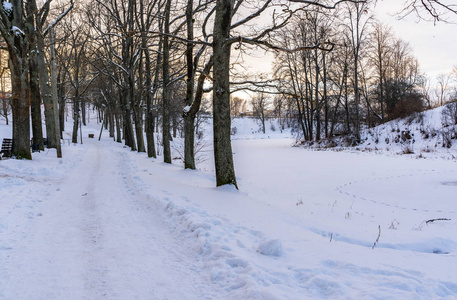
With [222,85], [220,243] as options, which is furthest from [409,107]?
[220,243]

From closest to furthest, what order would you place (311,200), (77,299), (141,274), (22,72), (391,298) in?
(391,298) < (77,299) < (141,274) < (311,200) < (22,72)

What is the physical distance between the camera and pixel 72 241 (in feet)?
12.7

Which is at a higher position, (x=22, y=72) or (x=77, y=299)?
(x=22, y=72)

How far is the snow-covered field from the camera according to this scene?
2609 mm

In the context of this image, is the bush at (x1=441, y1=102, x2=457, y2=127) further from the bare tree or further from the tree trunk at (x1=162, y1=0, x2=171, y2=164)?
the bare tree

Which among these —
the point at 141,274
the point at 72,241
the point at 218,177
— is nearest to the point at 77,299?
the point at 141,274

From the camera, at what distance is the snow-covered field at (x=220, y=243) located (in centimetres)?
261

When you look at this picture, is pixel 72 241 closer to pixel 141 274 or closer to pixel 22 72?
pixel 141 274

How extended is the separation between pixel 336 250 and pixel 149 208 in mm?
3695

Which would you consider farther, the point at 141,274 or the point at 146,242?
the point at 146,242

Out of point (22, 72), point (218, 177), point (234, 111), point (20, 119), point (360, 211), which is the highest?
point (234, 111)

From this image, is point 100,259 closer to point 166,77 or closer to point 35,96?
point 166,77

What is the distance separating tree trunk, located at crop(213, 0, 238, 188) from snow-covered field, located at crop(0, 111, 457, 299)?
0.99 meters

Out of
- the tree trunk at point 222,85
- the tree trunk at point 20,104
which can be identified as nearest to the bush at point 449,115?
the tree trunk at point 222,85
